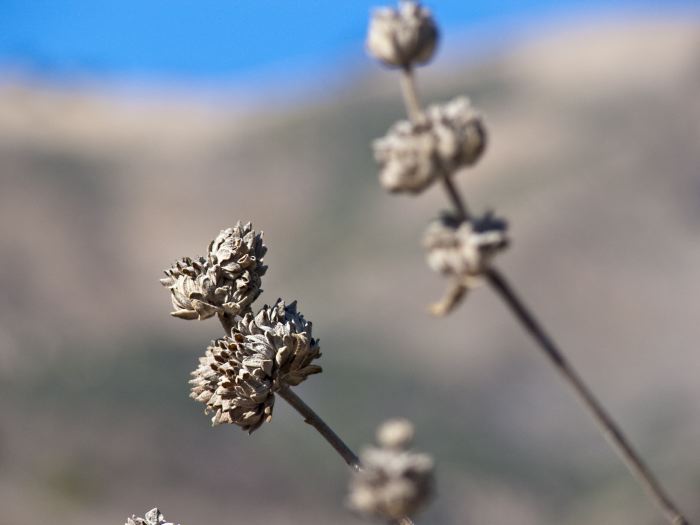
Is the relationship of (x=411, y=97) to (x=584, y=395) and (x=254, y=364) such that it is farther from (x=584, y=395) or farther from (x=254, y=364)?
(x=254, y=364)

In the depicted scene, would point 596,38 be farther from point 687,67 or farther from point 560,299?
point 560,299

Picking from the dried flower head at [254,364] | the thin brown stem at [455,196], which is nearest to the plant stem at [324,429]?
the dried flower head at [254,364]

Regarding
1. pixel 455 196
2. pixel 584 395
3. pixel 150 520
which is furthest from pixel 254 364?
pixel 584 395

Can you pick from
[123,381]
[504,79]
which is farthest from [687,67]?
[123,381]

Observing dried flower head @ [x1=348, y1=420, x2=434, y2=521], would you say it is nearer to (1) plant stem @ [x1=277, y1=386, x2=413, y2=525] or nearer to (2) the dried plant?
(1) plant stem @ [x1=277, y1=386, x2=413, y2=525]

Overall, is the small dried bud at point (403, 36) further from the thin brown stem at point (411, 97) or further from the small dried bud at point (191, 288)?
the small dried bud at point (191, 288)
